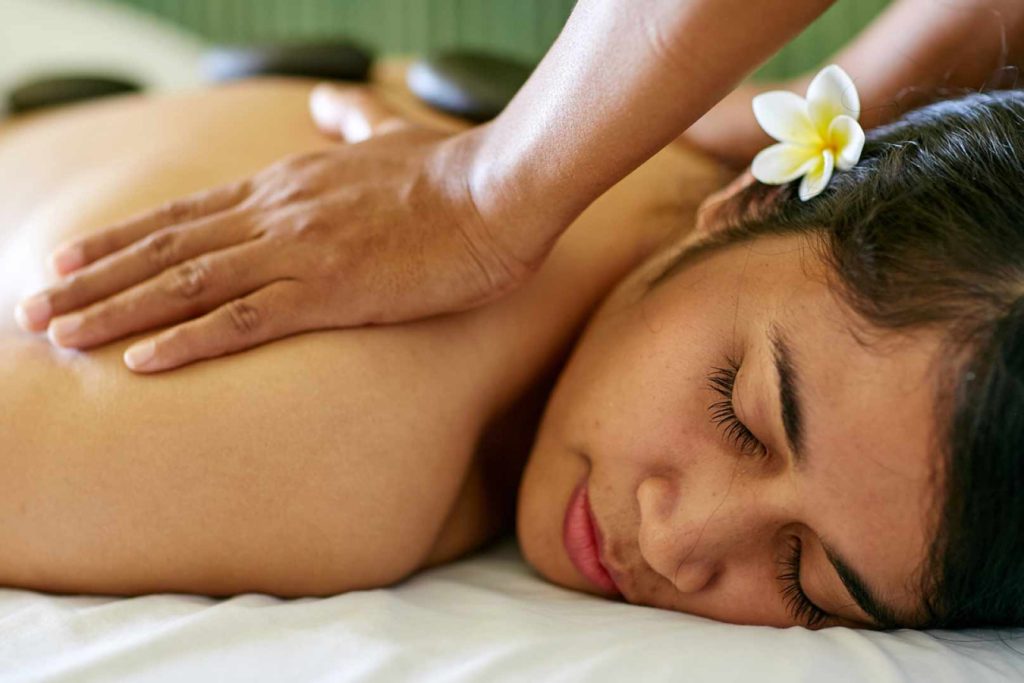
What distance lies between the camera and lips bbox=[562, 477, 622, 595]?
2.75 ft

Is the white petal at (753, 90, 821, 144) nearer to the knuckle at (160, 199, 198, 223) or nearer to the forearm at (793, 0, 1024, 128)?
the forearm at (793, 0, 1024, 128)

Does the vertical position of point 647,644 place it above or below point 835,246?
below

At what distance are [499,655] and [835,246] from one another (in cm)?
37

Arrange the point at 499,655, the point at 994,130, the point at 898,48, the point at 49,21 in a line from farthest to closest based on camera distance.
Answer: the point at 49,21, the point at 898,48, the point at 994,130, the point at 499,655

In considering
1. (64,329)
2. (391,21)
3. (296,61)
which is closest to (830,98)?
(64,329)

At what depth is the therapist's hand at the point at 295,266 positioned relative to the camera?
802mm

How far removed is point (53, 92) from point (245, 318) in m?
1.14

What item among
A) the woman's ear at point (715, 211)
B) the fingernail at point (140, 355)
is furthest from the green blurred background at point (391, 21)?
the fingernail at point (140, 355)

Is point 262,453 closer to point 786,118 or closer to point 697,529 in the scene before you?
point 697,529

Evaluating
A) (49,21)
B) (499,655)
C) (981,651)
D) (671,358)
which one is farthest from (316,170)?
(49,21)

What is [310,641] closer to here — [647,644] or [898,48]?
[647,644]

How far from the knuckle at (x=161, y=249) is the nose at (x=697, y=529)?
439 millimetres

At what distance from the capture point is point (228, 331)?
0.79m

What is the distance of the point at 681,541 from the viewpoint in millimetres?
737
